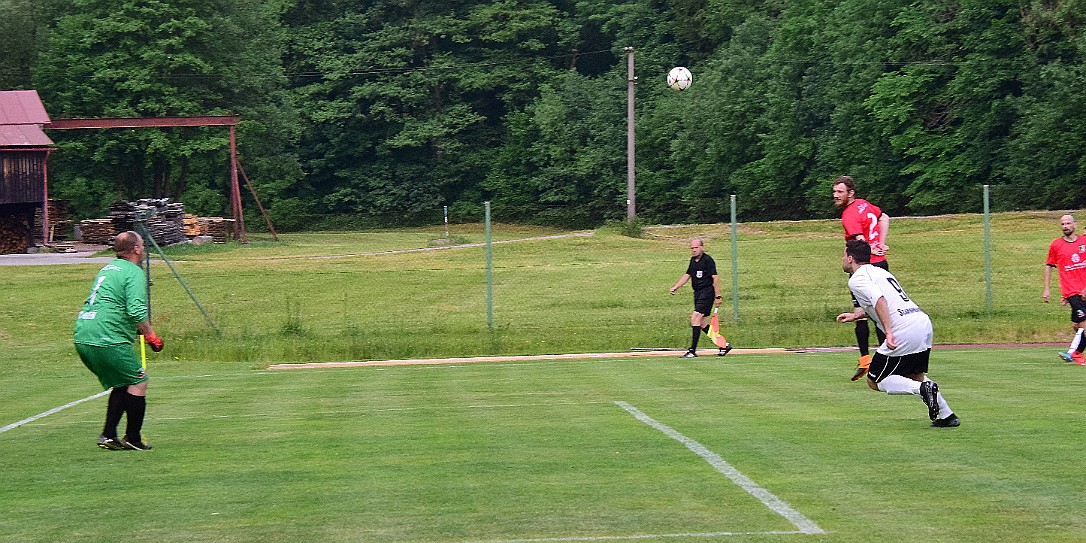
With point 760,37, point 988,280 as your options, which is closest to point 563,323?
point 988,280

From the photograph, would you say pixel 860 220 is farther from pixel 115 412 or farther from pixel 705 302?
pixel 115 412

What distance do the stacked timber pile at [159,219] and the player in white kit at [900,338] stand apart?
144ft

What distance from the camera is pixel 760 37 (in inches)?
2724

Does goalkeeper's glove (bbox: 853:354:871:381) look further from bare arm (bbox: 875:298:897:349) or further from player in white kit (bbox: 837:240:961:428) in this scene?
bare arm (bbox: 875:298:897:349)

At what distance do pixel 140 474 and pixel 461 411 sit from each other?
4102mm

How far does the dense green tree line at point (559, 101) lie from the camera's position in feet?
182

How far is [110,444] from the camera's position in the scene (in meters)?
9.99

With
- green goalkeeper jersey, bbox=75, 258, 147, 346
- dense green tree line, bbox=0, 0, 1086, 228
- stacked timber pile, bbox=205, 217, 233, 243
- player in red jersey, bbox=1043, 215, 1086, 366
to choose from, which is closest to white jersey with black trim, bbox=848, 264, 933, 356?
green goalkeeper jersey, bbox=75, 258, 147, 346

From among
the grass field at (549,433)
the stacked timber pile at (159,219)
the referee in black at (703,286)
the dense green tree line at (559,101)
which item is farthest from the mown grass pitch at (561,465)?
the dense green tree line at (559,101)

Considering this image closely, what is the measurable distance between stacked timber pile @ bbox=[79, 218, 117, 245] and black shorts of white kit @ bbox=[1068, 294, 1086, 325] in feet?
140

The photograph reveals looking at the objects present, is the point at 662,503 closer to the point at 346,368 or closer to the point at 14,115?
the point at 346,368

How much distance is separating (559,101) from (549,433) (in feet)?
216

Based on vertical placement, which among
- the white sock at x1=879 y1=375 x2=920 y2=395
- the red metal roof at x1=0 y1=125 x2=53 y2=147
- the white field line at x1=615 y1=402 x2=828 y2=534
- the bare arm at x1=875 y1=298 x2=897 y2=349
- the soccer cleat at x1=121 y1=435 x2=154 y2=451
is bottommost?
the soccer cleat at x1=121 y1=435 x2=154 y2=451

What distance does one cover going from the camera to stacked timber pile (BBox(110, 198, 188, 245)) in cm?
5075
